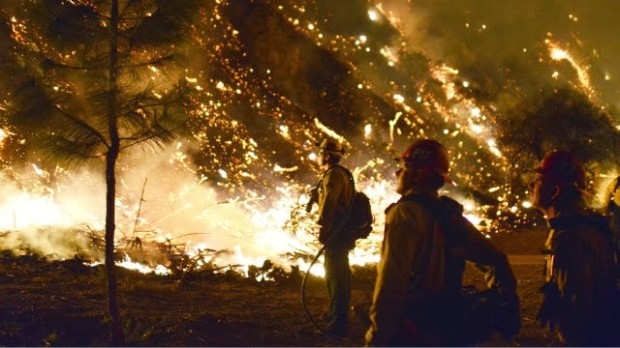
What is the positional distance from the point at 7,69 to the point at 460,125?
59.9ft

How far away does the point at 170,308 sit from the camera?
6609 millimetres

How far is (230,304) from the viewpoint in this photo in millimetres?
6996

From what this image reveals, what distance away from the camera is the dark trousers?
5660 millimetres

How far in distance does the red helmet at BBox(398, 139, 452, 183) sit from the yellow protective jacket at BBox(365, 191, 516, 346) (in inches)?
6.0

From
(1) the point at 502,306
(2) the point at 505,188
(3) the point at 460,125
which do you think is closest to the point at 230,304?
(1) the point at 502,306

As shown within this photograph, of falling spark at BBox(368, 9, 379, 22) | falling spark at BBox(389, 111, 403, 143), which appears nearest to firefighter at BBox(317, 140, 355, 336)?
falling spark at BBox(389, 111, 403, 143)

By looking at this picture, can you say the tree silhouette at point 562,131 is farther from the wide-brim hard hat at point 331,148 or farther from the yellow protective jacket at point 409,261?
the yellow protective jacket at point 409,261

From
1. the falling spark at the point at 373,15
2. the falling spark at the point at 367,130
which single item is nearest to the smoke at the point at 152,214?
the falling spark at the point at 367,130

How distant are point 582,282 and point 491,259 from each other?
0.40 metres

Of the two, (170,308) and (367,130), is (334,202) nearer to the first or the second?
(170,308)

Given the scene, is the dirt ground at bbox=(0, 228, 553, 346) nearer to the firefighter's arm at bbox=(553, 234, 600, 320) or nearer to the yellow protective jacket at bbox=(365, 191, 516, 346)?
the firefighter's arm at bbox=(553, 234, 600, 320)

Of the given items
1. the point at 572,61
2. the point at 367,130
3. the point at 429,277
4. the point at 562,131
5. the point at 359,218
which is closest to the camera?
the point at 429,277

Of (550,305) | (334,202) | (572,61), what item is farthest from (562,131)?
(572,61)

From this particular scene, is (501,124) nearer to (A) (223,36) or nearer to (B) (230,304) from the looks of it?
(A) (223,36)
